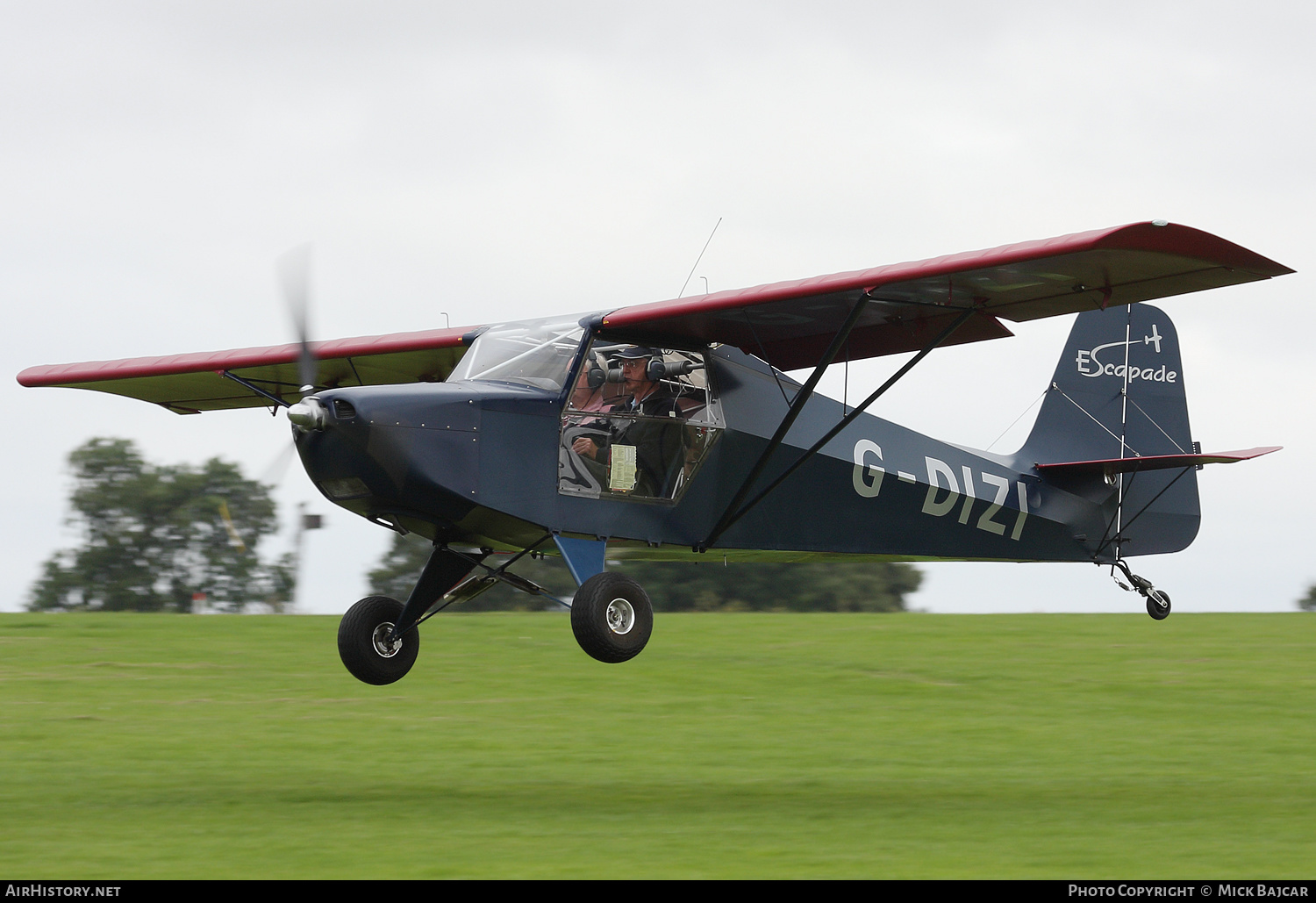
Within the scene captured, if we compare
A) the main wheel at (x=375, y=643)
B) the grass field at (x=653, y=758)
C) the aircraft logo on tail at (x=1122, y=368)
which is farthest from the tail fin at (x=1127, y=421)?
the main wheel at (x=375, y=643)

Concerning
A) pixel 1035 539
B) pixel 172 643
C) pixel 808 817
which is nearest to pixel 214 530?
pixel 172 643

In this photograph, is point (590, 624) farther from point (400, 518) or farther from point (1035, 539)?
point (1035, 539)

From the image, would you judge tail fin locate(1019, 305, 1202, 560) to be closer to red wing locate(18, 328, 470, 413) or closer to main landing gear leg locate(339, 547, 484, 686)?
red wing locate(18, 328, 470, 413)

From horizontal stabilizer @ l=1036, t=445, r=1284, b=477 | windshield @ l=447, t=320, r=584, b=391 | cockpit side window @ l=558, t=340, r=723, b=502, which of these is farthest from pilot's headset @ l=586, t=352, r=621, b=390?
horizontal stabilizer @ l=1036, t=445, r=1284, b=477

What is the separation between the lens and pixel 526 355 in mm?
10898

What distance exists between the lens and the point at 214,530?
158ft

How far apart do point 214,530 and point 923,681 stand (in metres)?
35.8

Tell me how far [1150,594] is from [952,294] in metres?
6.40

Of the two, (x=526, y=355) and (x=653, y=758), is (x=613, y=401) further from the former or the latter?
(x=653, y=758)

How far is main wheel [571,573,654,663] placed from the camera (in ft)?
33.0

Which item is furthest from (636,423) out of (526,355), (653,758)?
(653,758)

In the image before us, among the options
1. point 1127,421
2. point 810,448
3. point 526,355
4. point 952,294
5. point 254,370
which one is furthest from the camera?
point 1127,421

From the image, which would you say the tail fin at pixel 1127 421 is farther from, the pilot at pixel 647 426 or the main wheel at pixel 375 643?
the main wheel at pixel 375 643

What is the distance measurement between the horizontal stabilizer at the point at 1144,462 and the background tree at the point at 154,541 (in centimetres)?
3510
